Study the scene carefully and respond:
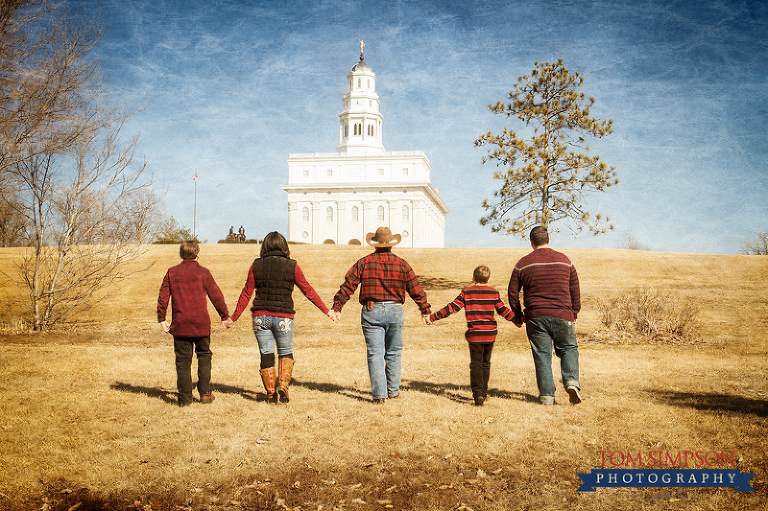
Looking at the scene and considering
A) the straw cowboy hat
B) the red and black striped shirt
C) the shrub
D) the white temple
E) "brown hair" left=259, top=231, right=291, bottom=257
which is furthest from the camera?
the white temple

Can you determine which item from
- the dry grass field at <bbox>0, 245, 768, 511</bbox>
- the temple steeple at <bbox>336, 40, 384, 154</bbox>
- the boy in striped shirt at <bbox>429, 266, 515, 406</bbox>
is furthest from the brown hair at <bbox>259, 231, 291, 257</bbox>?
the temple steeple at <bbox>336, 40, 384, 154</bbox>

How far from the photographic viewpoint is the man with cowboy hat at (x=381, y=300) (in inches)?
278

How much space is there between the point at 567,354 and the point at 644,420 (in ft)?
3.49

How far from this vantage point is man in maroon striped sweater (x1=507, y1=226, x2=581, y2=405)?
689 cm

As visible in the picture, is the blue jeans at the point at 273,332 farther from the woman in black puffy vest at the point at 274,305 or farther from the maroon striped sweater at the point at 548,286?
the maroon striped sweater at the point at 548,286

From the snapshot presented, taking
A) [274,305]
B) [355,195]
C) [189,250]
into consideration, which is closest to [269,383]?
[274,305]

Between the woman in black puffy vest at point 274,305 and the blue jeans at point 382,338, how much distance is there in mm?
765

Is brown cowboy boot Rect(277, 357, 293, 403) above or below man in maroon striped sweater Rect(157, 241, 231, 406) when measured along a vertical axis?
below

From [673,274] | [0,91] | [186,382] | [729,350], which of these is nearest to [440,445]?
[186,382]

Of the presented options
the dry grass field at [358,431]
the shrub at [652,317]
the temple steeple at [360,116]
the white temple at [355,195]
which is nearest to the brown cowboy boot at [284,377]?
the dry grass field at [358,431]

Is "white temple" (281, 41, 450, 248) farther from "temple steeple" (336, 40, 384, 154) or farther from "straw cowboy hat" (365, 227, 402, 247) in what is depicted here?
"straw cowboy hat" (365, 227, 402, 247)

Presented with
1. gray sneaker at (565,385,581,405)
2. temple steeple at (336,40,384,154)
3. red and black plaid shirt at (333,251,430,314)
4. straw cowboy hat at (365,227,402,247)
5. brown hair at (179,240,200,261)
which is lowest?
gray sneaker at (565,385,581,405)

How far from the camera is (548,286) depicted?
6.93m

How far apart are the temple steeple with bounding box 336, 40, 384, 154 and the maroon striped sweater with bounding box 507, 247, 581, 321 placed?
245 feet
